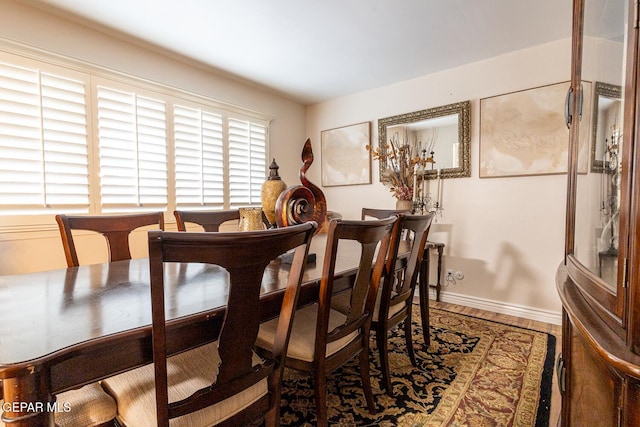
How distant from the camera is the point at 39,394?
0.61 metres

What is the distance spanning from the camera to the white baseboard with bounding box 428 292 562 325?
2631mm

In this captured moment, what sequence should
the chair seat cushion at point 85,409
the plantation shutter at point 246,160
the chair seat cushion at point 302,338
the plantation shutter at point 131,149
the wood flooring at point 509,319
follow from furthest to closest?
the plantation shutter at point 246,160 → the plantation shutter at point 131,149 → the wood flooring at point 509,319 → the chair seat cushion at point 302,338 → the chair seat cushion at point 85,409

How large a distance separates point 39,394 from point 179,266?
83cm

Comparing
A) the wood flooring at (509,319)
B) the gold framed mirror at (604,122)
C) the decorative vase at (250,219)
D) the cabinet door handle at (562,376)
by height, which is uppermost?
the gold framed mirror at (604,122)

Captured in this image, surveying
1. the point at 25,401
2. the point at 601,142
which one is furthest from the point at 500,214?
the point at 25,401

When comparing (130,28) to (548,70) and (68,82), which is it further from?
(548,70)

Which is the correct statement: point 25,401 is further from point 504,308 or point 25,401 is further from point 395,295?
point 504,308

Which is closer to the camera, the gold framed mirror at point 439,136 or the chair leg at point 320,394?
the chair leg at point 320,394

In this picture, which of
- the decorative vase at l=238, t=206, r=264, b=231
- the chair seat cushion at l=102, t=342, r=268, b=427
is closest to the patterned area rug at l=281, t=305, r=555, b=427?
the chair seat cushion at l=102, t=342, r=268, b=427

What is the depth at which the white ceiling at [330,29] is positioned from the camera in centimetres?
215

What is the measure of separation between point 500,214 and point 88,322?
318 centimetres

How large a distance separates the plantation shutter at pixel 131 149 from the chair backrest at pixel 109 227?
109cm

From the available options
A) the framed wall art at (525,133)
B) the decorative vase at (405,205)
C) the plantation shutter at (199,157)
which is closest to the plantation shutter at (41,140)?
the plantation shutter at (199,157)

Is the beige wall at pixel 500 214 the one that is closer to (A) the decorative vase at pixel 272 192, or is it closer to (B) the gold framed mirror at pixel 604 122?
(B) the gold framed mirror at pixel 604 122
